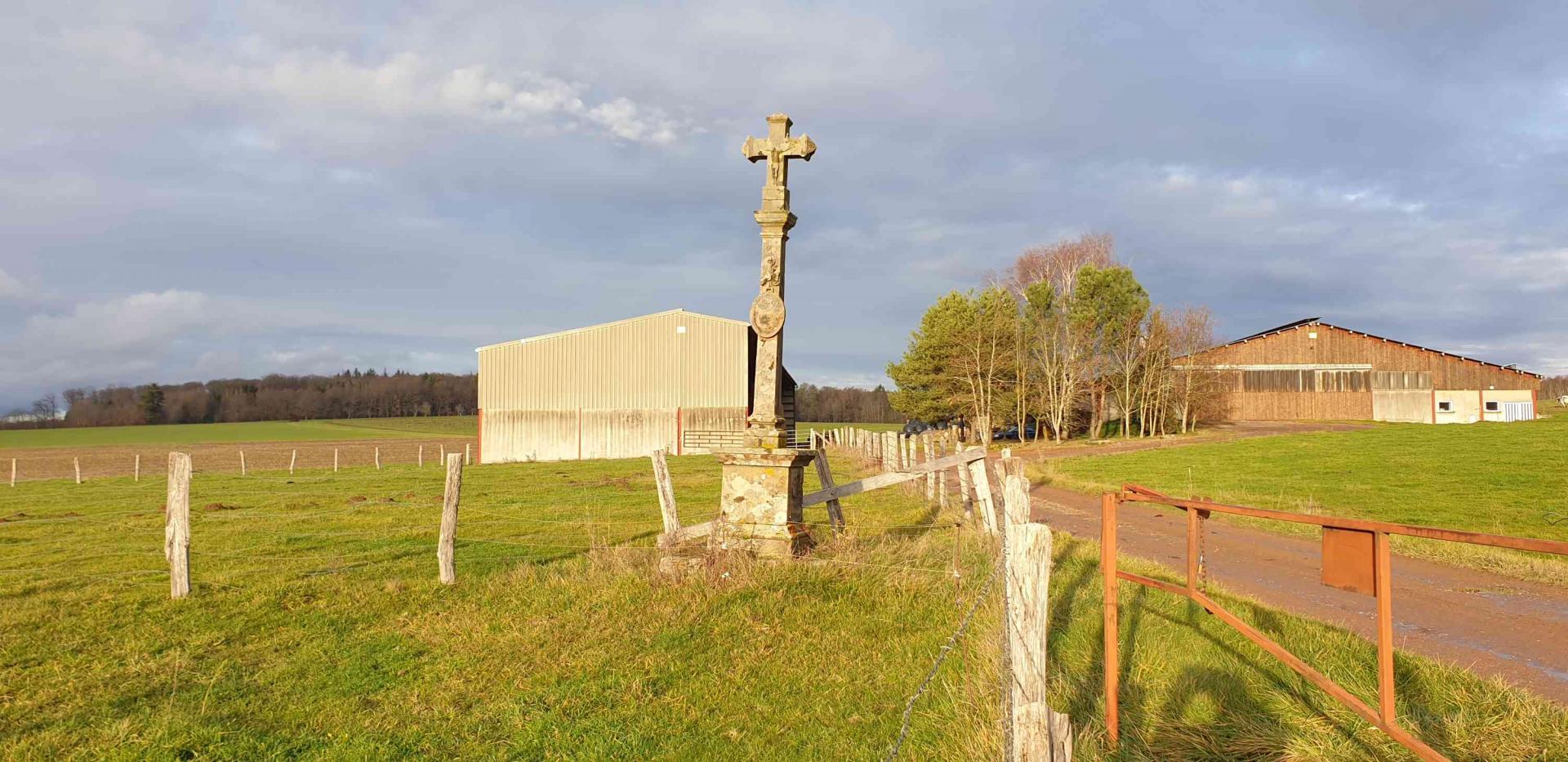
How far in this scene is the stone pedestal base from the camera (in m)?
8.60

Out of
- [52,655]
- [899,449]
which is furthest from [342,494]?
[52,655]

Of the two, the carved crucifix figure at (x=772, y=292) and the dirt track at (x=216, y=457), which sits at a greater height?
the carved crucifix figure at (x=772, y=292)

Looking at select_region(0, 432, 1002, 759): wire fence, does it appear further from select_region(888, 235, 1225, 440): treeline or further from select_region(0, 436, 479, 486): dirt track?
select_region(888, 235, 1225, 440): treeline

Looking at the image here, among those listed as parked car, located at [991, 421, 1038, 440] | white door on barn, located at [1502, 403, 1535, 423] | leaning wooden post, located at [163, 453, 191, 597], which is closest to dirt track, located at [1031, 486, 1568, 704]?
leaning wooden post, located at [163, 453, 191, 597]

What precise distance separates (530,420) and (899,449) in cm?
2065

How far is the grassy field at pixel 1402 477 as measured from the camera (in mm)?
12883

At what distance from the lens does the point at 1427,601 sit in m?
8.52

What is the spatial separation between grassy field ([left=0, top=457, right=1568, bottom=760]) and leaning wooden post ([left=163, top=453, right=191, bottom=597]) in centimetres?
21

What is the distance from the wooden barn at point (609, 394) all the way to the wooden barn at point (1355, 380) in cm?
2543

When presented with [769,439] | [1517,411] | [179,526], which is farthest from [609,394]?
[1517,411]

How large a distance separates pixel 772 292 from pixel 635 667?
14.4ft

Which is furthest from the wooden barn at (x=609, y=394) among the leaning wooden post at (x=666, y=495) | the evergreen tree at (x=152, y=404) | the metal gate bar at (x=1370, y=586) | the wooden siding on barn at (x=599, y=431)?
the evergreen tree at (x=152, y=404)

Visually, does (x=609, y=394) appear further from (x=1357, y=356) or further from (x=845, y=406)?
(x=845, y=406)

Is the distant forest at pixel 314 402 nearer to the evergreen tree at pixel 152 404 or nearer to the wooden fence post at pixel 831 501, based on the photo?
the evergreen tree at pixel 152 404
